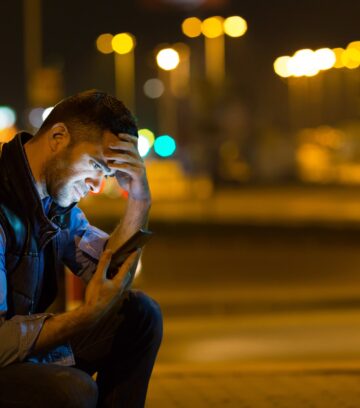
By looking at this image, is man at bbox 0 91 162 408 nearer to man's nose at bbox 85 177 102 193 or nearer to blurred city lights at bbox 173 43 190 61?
man's nose at bbox 85 177 102 193

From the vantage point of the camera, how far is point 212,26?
4347 cm

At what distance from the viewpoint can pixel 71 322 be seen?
2648mm

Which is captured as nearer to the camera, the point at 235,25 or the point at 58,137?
the point at 58,137

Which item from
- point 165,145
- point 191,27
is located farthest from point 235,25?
point 165,145

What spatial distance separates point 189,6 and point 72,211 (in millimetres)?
19285

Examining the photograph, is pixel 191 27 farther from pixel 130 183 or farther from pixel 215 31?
pixel 130 183

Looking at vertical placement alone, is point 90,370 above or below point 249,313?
Answer: above

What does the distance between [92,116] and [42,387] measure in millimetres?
756

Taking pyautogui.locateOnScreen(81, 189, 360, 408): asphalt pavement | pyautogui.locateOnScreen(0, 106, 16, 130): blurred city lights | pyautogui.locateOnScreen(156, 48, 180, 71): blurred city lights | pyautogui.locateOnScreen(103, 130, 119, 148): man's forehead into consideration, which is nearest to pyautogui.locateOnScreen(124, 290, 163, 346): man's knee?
pyautogui.locateOnScreen(103, 130, 119, 148): man's forehead

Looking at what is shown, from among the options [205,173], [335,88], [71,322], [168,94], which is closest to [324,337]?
[71,322]

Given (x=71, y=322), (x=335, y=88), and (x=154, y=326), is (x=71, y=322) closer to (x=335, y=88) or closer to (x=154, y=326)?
(x=154, y=326)

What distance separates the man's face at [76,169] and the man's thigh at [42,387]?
50cm

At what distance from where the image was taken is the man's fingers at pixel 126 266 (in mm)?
2752

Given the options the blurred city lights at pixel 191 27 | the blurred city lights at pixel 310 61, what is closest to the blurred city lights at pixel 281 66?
the blurred city lights at pixel 310 61
